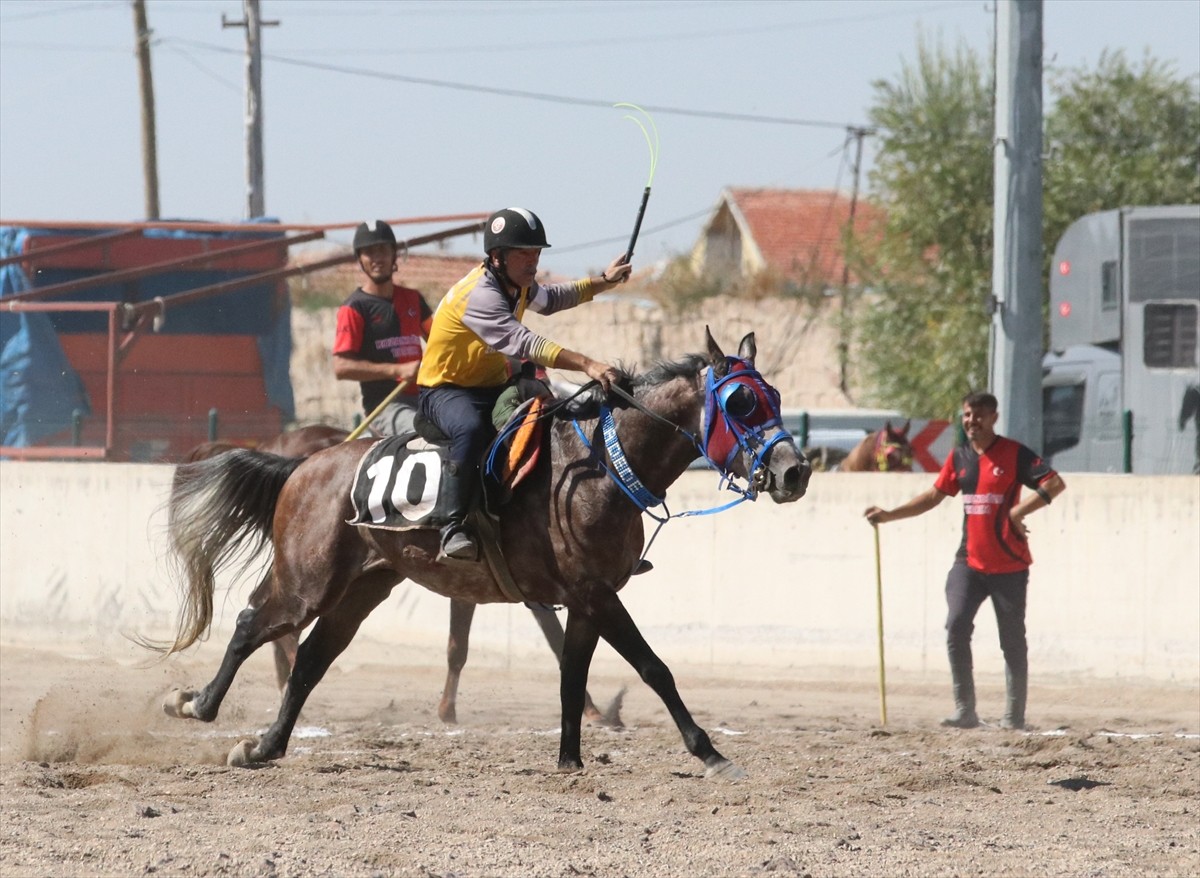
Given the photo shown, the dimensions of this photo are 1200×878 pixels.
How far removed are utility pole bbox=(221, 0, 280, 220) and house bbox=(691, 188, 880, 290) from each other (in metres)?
23.3

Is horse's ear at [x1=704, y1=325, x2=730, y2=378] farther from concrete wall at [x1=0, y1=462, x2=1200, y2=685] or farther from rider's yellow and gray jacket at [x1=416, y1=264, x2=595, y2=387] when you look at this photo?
concrete wall at [x1=0, y1=462, x2=1200, y2=685]

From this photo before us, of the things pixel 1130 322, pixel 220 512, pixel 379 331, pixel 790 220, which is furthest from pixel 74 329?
pixel 790 220

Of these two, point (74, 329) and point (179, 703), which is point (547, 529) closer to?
point (179, 703)

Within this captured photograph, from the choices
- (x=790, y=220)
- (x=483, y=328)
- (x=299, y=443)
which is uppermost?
(x=790, y=220)

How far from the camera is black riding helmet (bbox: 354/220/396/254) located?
33.8 feet

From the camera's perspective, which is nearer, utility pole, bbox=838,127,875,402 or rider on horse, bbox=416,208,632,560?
rider on horse, bbox=416,208,632,560

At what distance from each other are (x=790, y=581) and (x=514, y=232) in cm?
541

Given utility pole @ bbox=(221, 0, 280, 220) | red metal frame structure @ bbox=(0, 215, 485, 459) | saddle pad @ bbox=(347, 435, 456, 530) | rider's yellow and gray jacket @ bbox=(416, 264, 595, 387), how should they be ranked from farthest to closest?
1. utility pole @ bbox=(221, 0, 280, 220)
2. red metal frame structure @ bbox=(0, 215, 485, 459)
3. saddle pad @ bbox=(347, 435, 456, 530)
4. rider's yellow and gray jacket @ bbox=(416, 264, 595, 387)

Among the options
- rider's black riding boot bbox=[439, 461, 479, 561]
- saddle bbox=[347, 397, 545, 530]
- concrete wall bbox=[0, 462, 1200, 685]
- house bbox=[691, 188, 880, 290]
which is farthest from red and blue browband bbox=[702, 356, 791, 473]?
house bbox=[691, 188, 880, 290]

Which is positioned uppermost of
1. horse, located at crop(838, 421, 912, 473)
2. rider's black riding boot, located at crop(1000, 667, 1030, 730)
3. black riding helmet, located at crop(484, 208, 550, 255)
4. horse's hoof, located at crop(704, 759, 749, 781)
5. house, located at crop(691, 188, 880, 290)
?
house, located at crop(691, 188, 880, 290)

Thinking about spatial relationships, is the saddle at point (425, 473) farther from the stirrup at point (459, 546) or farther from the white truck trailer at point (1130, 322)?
the white truck trailer at point (1130, 322)

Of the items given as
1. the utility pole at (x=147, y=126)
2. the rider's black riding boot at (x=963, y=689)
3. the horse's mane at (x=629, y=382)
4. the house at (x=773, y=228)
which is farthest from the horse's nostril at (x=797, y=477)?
the house at (x=773, y=228)

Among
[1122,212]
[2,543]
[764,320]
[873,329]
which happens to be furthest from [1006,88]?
[764,320]

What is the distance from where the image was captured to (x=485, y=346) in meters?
8.09
